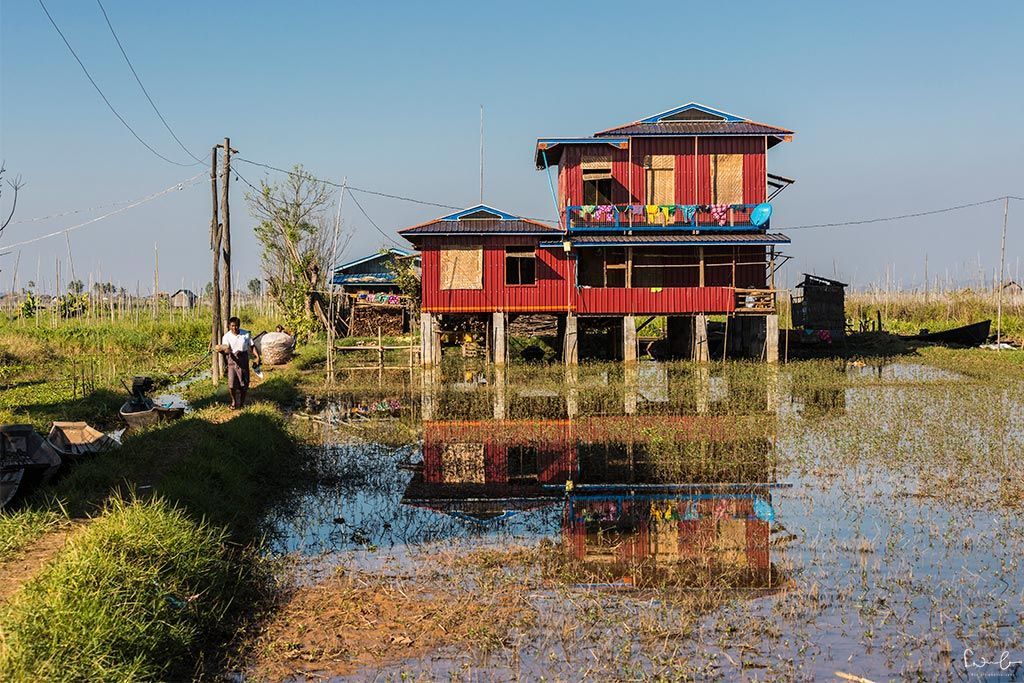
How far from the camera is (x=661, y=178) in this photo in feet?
93.1

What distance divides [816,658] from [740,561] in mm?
2134

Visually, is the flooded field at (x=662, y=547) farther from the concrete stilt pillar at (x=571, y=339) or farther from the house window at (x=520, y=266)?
the house window at (x=520, y=266)

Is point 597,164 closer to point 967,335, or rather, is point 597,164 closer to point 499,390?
point 499,390

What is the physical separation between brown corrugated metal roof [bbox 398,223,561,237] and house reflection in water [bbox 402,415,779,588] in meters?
11.4

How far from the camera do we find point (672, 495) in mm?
10938

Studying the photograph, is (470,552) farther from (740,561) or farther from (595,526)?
(740,561)

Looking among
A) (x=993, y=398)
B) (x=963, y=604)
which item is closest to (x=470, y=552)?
(x=963, y=604)

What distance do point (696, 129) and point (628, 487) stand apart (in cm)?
1907

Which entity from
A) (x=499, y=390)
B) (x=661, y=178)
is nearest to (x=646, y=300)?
(x=661, y=178)

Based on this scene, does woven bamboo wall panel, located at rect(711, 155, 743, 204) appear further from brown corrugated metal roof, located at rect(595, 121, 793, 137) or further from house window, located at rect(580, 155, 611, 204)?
house window, located at rect(580, 155, 611, 204)

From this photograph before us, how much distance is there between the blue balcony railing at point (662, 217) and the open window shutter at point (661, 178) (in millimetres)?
707

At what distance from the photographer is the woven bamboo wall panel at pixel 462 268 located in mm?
27922

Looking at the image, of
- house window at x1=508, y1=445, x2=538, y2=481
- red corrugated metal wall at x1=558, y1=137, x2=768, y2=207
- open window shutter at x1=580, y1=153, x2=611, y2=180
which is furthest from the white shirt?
red corrugated metal wall at x1=558, y1=137, x2=768, y2=207

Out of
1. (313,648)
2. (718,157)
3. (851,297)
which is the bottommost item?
(313,648)
